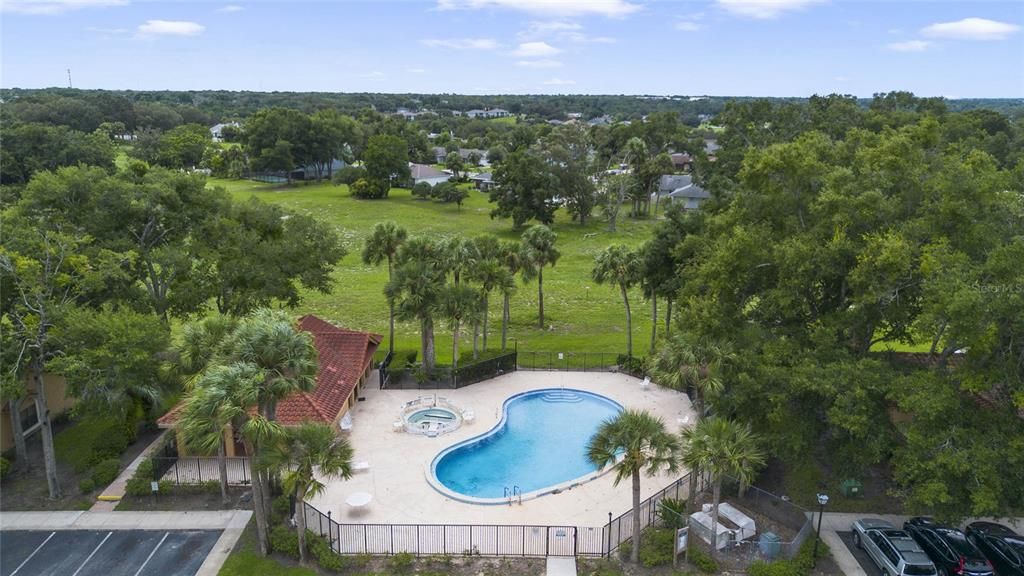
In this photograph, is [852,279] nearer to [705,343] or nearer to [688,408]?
[705,343]

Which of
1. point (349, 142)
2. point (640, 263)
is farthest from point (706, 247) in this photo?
point (349, 142)

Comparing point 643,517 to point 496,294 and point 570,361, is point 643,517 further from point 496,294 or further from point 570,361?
point 496,294

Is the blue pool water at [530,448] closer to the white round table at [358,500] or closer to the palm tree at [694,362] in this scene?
the white round table at [358,500]

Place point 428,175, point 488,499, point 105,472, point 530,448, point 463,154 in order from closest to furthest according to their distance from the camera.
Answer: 1. point 488,499
2. point 105,472
3. point 530,448
4. point 428,175
5. point 463,154

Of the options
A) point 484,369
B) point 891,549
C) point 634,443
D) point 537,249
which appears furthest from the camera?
point 537,249

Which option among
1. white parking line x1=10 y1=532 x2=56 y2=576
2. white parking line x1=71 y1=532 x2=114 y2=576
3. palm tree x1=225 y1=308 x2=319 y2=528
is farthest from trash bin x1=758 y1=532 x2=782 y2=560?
white parking line x1=10 y1=532 x2=56 y2=576

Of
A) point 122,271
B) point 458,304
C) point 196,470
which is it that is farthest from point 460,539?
point 122,271

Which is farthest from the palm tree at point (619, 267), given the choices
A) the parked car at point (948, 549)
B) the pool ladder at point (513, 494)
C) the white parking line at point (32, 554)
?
the white parking line at point (32, 554)

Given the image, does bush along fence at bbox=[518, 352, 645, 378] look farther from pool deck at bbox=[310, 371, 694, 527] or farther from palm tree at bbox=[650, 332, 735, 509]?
palm tree at bbox=[650, 332, 735, 509]
